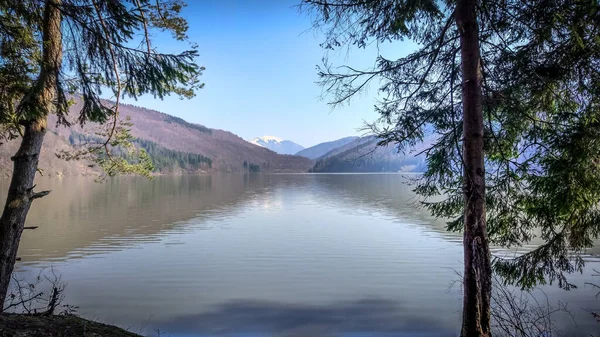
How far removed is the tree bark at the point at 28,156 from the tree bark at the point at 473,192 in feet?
17.4

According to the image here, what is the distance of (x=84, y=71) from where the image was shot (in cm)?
574

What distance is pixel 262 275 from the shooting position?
13.4m

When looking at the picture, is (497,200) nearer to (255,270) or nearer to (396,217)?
(255,270)

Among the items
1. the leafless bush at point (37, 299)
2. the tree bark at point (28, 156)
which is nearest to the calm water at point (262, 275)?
the leafless bush at point (37, 299)

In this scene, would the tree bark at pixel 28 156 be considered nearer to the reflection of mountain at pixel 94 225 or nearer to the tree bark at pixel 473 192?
the tree bark at pixel 473 192

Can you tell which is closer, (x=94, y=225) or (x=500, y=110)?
(x=500, y=110)

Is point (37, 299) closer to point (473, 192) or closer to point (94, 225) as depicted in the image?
point (473, 192)

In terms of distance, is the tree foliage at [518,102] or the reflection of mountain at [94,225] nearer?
the tree foliage at [518,102]

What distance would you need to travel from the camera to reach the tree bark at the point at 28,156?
5.31 meters

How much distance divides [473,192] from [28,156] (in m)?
5.87

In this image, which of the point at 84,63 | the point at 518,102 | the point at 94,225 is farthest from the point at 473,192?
the point at 94,225

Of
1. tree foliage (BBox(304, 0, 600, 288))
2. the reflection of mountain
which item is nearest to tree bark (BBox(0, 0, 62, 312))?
tree foliage (BBox(304, 0, 600, 288))

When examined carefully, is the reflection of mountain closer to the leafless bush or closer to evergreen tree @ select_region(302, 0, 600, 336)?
the leafless bush

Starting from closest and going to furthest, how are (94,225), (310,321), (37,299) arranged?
(310,321), (37,299), (94,225)
